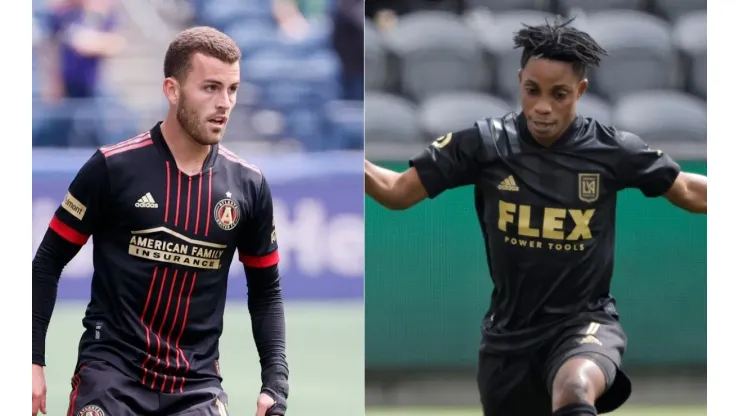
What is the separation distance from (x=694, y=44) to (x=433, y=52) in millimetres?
1033

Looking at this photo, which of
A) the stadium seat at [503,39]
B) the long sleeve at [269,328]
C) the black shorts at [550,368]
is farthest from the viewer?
the stadium seat at [503,39]

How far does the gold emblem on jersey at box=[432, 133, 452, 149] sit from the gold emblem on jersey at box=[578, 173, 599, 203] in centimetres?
51

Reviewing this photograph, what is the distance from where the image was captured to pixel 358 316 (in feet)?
13.3

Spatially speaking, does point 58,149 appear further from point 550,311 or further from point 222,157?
point 550,311

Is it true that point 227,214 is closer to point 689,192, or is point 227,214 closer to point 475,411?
point 475,411

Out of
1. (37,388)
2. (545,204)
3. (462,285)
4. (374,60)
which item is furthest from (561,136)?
(37,388)

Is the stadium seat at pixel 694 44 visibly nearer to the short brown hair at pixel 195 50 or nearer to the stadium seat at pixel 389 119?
the stadium seat at pixel 389 119

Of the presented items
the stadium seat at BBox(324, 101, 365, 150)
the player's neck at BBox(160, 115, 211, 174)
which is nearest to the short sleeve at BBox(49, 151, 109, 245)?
the player's neck at BBox(160, 115, 211, 174)

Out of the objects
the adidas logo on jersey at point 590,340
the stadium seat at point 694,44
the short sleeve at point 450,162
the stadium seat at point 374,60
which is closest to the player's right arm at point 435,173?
the short sleeve at point 450,162

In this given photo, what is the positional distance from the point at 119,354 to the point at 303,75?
1.50 metres

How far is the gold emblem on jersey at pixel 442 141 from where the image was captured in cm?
388

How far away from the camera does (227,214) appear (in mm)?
3270

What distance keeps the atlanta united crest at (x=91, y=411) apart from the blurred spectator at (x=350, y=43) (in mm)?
1659

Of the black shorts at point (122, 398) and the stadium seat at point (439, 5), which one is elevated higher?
the stadium seat at point (439, 5)
